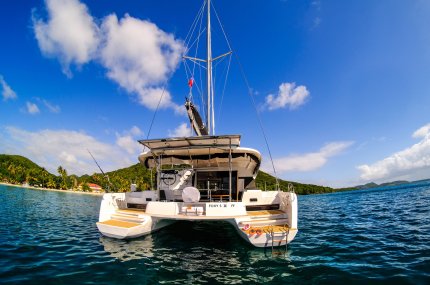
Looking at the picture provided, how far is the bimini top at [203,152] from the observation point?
30.0 feet

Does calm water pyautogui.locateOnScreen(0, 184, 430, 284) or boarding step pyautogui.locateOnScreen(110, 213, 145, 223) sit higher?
boarding step pyautogui.locateOnScreen(110, 213, 145, 223)

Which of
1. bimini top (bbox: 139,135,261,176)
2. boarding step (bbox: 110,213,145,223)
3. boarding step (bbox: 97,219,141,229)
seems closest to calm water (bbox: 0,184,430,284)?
boarding step (bbox: 97,219,141,229)

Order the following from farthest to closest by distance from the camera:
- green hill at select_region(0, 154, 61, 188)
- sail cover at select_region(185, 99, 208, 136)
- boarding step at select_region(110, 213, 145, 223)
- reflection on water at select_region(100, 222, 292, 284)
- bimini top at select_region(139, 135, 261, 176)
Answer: green hill at select_region(0, 154, 61, 188) → sail cover at select_region(185, 99, 208, 136) → bimini top at select_region(139, 135, 261, 176) → boarding step at select_region(110, 213, 145, 223) → reflection on water at select_region(100, 222, 292, 284)

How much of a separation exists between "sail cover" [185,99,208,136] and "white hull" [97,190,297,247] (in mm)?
4739

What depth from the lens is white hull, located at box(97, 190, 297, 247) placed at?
7266 mm

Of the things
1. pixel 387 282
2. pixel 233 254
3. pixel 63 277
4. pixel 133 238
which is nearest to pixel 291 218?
pixel 233 254

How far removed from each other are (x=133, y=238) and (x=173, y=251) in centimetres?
209

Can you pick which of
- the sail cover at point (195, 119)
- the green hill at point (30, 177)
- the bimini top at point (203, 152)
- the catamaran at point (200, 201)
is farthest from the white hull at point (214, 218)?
the green hill at point (30, 177)

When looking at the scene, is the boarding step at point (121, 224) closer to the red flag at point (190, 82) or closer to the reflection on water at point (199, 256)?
the reflection on water at point (199, 256)

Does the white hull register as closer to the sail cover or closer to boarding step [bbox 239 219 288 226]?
boarding step [bbox 239 219 288 226]

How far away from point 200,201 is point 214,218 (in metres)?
2.16

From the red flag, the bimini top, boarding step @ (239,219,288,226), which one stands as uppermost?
the red flag

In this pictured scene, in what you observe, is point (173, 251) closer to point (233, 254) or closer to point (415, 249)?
point (233, 254)

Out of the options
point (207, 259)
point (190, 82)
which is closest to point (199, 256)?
point (207, 259)
